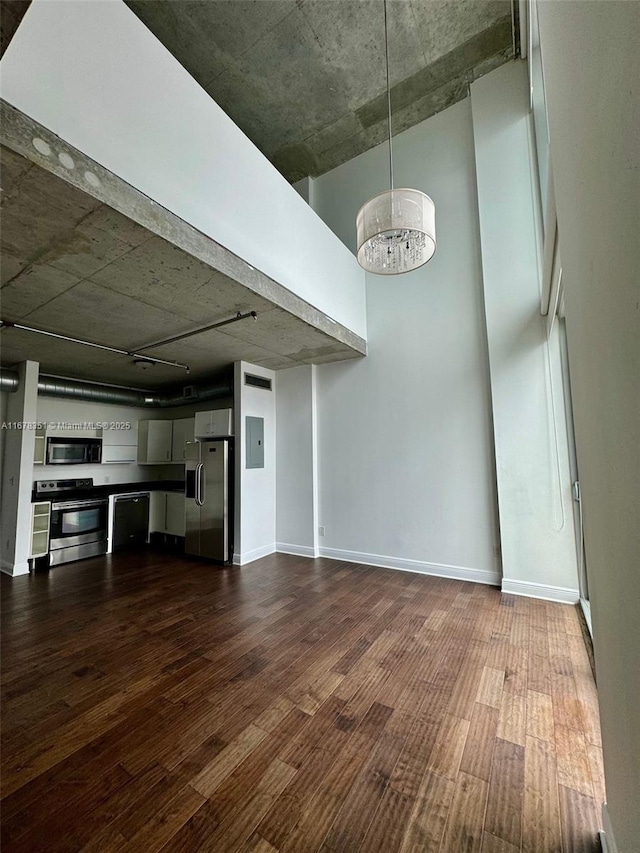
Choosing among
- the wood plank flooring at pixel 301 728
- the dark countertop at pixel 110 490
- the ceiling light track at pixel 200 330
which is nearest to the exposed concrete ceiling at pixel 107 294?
the ceiling light track at pixel 200 330

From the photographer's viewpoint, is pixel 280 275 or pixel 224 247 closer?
pixel 224 247

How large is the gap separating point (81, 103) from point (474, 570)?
5.04m

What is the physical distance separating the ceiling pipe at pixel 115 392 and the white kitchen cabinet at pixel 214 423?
0.61 meters

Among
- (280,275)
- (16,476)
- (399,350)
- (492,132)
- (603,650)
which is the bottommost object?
(603,650)

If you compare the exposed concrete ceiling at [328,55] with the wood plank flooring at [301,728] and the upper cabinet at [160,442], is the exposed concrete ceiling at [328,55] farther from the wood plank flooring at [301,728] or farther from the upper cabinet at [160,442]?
the wood plank flooring at [301,728]

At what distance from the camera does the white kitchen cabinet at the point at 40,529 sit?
4.63 metres

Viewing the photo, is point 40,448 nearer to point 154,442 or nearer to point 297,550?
point 154,442

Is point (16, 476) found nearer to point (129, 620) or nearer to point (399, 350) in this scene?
point (129, 620)

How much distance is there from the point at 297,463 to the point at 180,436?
9.19 feet

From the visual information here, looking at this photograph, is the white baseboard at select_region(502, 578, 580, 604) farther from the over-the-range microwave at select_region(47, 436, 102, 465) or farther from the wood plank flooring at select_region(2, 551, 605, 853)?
the over-the-range microwave at select_region(47, 436, 102, 465)

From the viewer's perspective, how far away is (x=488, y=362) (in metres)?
3.95

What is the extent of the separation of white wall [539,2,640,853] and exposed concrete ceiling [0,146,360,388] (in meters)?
2.17

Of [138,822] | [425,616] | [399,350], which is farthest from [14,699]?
[399,350]

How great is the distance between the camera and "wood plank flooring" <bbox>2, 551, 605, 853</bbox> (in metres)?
1.36
